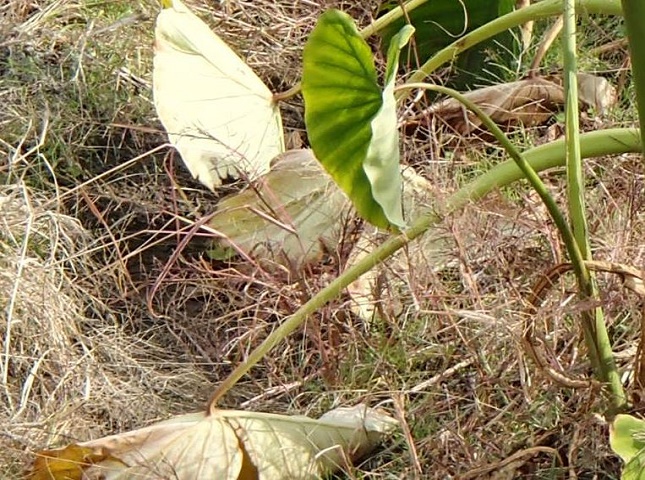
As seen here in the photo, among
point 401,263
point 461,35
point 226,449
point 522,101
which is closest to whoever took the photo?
point 226,449

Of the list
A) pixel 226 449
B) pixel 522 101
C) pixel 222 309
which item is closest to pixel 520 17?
Result: pixel 522 101

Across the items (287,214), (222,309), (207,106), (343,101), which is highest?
(343,101)

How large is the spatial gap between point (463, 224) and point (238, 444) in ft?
1.22

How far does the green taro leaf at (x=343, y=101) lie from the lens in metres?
1.11

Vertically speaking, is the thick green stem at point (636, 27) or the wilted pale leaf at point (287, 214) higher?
the thick green stem at point (636, 27)

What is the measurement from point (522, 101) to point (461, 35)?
18cm

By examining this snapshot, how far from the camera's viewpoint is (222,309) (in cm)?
159

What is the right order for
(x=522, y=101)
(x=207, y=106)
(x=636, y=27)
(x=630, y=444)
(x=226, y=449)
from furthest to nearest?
(x=522, y=101) < (x=207, y=106) < (x=226, y=449) < (x=630, y=444) < (x=636, y=27)

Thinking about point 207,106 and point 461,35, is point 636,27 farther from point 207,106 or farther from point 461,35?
point 461,35

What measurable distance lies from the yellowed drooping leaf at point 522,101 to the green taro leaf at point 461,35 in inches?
3.9

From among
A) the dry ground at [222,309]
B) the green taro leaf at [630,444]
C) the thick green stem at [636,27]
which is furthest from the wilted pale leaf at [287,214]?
the thick green stem at [636,27]

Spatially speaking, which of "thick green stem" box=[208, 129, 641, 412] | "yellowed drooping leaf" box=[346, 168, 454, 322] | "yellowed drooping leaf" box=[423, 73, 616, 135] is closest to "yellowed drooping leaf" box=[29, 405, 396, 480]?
"thick green stem" box=[208, 129, 641, 412]

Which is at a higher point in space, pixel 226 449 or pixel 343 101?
pixel 343 101

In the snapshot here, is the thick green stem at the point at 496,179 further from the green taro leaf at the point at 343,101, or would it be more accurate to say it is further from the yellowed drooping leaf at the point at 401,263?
the green taro leaf at the point at 343,101
